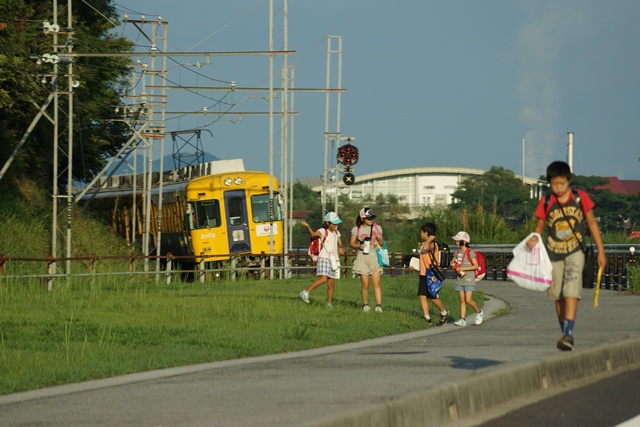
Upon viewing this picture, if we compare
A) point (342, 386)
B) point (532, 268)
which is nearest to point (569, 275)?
point (532, 268)

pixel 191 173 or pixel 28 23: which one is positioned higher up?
pixel 28 23

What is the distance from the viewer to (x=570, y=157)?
36.8 m

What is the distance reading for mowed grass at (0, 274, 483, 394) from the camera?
12758mm

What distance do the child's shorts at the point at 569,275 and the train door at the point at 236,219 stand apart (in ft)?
97.1

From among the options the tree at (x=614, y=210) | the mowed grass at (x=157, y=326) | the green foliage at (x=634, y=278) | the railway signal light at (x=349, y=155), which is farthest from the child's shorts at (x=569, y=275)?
the tree at (x=614, y=210)

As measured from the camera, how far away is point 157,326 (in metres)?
17.0

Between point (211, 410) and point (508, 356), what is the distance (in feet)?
15.0

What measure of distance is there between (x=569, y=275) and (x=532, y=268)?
40 cm

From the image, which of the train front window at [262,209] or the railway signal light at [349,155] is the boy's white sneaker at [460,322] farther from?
the train front window at [262,209]

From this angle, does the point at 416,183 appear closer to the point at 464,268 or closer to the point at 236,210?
the point at 236,210

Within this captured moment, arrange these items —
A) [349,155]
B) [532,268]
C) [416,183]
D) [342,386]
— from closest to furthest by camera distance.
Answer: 1. [342,386]
2. [532,268]
3. [349,155]
4. [416,183]

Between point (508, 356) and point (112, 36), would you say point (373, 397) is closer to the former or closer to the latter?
point (508, 356)

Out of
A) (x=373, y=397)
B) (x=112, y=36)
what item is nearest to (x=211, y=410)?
(x=373, y=397)

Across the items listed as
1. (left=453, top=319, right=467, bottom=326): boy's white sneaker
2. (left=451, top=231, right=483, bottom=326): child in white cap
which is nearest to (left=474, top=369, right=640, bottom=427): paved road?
(left=451, top=231, right=483, bottom=326): child in white cap
